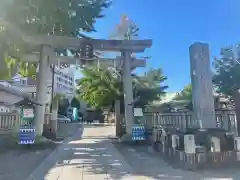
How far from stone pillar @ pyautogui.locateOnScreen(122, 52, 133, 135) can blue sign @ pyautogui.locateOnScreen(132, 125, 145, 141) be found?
80 centimetres

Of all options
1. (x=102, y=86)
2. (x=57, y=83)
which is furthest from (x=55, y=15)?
(x=57, y=83)

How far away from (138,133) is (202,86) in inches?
198

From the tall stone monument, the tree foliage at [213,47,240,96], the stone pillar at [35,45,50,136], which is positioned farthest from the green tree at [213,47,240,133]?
the stone pillar at [35,45,50,136]

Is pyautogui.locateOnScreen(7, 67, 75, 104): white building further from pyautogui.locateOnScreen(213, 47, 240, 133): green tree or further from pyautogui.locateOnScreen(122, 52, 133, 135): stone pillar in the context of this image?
pyautogui.locateOnScreen(213, 47, 240, 133): green tree

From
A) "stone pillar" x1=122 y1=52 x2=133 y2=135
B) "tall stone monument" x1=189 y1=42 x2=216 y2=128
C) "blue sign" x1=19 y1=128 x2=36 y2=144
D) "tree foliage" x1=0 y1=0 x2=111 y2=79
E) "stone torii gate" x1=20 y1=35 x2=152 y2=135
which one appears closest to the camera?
"tall stone monument" x1=189 y1=42 x2=216 y2=128

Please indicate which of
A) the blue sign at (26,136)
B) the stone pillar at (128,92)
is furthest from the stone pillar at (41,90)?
the stone pillar at (128,92)

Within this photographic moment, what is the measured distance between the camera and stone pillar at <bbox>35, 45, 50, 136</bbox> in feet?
39.6

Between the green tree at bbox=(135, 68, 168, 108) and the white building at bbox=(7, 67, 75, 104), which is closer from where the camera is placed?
the green tree at bbox=(135, 68, 168, 108)

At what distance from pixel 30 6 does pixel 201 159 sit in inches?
312

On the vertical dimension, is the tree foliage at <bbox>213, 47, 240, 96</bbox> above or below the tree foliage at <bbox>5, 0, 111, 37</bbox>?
below

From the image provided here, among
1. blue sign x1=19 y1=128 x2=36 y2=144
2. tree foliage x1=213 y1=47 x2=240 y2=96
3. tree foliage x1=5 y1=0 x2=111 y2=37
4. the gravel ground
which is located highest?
tree foliage x1=5 y1=0 x2=111 y2=37

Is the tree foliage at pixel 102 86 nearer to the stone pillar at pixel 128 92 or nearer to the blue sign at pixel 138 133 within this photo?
the stone pillar at pixel 128 92

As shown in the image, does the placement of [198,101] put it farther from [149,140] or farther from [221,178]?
[149,140]

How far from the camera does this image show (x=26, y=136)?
11.0 metres
